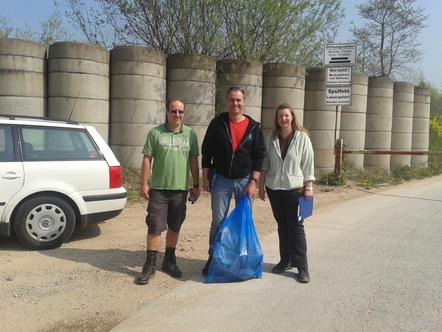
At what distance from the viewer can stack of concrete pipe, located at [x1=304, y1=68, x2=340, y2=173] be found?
12945mm

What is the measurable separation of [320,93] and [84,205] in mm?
8412

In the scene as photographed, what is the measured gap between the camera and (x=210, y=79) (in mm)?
11180

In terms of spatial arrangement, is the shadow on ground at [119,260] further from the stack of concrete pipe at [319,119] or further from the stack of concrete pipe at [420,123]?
the stack of concrete pipe at [420,123]

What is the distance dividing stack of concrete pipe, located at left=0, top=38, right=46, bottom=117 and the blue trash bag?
19.7 feet

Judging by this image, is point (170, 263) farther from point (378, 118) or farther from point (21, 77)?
point (378, 118)

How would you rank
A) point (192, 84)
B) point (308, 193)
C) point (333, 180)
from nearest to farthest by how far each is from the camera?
point (308, 193)
point (192, 84)
point (333, 180)

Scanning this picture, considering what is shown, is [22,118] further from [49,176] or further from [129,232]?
[129,232]

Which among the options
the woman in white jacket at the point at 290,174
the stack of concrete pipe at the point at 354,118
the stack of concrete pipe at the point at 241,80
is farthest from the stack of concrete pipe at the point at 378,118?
the woman in white jacket at the point at 290,174

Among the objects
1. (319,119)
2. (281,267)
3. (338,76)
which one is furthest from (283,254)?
(319,119)

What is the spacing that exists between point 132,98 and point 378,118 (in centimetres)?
782

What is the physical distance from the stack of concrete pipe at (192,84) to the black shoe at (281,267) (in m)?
5.99

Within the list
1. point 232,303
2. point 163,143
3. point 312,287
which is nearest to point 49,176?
point 163,143

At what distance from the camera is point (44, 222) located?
228 inches

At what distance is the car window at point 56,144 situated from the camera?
586cm
